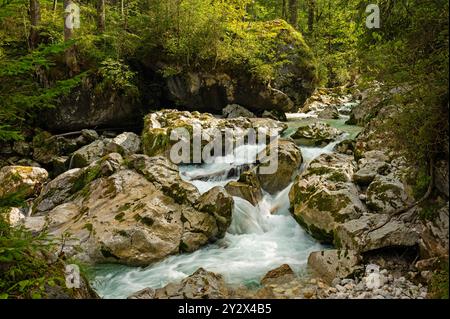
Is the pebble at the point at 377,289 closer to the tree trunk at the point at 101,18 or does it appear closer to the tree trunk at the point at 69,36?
the tree trunk at the point at 69,36

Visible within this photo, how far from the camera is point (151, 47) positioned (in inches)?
628

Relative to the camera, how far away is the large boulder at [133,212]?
7.66 meters

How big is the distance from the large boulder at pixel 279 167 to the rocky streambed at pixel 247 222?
0.03 meters

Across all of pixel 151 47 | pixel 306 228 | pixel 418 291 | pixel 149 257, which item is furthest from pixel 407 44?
pixel 151 47

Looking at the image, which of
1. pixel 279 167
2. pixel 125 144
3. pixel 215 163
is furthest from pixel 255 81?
pixel 279 167

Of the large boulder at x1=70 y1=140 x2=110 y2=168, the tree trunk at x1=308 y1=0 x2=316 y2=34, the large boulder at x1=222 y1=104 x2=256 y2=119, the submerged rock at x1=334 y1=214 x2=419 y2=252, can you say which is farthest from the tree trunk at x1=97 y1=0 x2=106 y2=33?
the tree trunk at x1=308 y1=0 x2=316 y2=34

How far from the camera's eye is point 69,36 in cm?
1420

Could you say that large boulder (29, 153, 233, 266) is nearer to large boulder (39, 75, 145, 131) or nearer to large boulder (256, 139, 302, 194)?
large boulder (256, 139, 302, 194)

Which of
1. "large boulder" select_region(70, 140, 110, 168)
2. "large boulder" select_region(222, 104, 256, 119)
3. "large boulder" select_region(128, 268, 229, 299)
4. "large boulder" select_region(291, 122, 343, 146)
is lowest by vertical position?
"large boulder" select_region(128, 268, 229, 299)

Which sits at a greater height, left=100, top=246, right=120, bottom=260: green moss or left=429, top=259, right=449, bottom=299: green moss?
left=429, top=259, right=449, bottom=299: green moss

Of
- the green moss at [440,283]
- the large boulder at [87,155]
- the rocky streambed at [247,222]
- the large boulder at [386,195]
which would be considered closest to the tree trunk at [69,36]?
the large boulder at [87,155]

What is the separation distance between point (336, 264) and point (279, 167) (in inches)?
170

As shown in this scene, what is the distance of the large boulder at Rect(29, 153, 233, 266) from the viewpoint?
25.1ft

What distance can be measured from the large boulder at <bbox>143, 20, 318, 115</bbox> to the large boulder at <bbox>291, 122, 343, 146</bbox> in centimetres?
410
